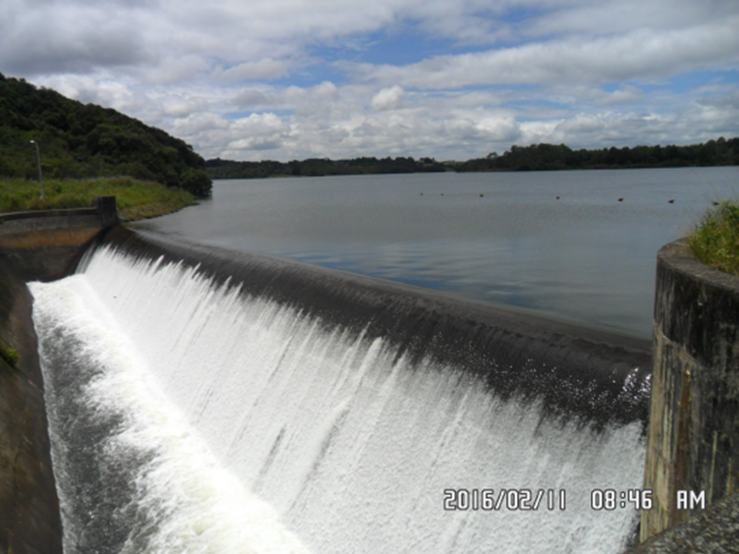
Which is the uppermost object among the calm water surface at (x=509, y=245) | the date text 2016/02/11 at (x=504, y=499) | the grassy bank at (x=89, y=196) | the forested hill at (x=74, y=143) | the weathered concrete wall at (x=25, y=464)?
the forested hill at (x=74, y=143)

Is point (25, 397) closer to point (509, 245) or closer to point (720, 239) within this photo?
point (720, 239)

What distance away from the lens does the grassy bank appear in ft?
91.5

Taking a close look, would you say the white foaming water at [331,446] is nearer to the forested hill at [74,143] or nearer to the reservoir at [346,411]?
the reservoir at [346,411]

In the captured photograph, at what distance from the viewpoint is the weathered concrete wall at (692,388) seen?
3.07m

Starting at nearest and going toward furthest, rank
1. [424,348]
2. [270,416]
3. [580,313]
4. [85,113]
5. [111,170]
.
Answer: [424,348] → [270,416] → [580,313] → [111,170] → [85,113]

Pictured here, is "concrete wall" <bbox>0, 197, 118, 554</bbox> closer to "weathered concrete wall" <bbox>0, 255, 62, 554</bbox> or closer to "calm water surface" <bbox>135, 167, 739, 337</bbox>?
"weathered concrete wall" <bbox>0, 255, 62, 554</bbox>

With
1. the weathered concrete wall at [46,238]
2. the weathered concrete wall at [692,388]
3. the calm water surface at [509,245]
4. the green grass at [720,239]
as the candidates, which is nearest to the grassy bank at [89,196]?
the calm water surface at [509,245]

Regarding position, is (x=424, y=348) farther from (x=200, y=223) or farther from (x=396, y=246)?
(x=200, y=223)

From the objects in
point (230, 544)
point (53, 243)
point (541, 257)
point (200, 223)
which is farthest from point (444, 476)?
point (200, 223)

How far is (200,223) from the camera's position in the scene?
3694 centimetres

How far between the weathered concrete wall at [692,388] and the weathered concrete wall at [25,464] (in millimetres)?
7120

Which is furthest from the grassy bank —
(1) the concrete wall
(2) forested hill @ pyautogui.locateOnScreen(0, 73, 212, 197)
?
(2) forested hill @ pyautogui.locateOnScreen(0, 73, 212, 197)

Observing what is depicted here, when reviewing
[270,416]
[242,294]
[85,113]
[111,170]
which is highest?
[85,113]

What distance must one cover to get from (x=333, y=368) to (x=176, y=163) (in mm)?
68601
